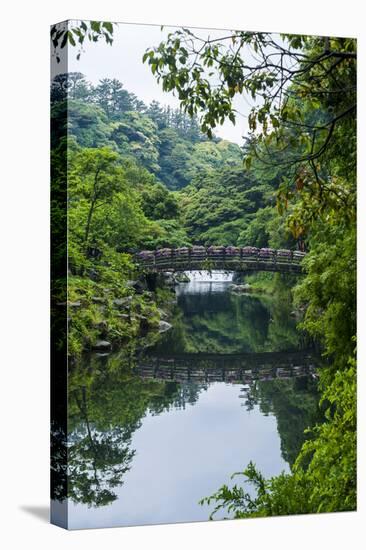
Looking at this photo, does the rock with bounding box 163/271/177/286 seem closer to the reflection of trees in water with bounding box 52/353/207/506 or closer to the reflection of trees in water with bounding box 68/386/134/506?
the reflection of trees in water with bounding box 52/353/207/506

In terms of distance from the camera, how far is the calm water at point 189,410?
660 cm

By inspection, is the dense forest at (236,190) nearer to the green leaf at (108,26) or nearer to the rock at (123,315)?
the rock at (123,315)

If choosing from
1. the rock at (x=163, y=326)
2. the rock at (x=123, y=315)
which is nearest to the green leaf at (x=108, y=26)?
the rock at (x=123, y=315)

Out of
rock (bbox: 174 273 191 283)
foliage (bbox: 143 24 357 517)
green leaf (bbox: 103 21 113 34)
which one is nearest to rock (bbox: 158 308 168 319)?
rock (bbox: 174 273 191 283)

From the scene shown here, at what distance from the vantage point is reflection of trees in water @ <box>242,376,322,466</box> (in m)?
7.19

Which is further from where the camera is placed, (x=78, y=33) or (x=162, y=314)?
(x=162, y=314)

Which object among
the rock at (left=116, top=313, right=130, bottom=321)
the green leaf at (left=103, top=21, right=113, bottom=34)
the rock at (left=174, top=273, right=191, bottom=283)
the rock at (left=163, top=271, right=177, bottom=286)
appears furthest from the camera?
the rock at (left=174, top=273, right=191, bottom=283)

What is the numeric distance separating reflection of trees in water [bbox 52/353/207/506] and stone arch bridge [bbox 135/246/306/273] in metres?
0.74

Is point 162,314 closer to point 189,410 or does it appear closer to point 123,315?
point 123,315

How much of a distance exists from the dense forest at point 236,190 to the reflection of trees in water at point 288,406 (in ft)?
0.31

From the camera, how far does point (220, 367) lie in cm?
718

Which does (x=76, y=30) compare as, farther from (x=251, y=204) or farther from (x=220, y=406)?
(x=220, y=406)

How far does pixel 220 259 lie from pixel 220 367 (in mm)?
784

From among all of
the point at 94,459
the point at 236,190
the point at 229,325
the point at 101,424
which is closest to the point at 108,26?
the point at 236,190
